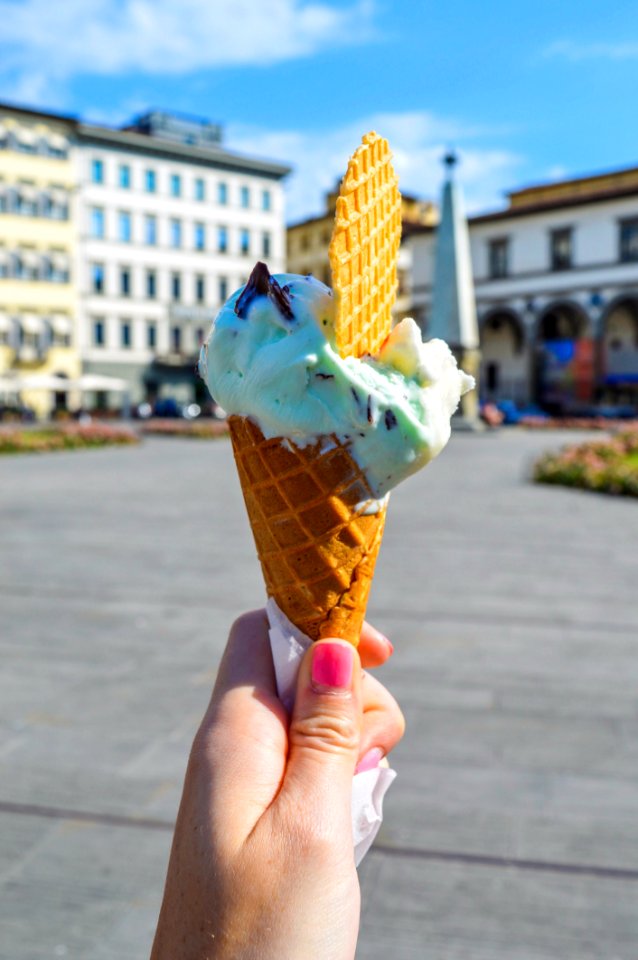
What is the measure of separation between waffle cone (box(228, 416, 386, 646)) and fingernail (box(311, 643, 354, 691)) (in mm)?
181

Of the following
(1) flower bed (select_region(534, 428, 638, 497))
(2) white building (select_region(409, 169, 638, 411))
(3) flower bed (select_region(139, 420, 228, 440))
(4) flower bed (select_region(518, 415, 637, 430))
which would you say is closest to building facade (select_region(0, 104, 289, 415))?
(3) flower bed (select_region(139, 420, 228, 440))

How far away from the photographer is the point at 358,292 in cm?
171

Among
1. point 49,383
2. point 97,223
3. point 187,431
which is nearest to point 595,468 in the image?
point 187,431

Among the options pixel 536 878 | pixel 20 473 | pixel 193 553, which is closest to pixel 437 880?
pixel 536 878

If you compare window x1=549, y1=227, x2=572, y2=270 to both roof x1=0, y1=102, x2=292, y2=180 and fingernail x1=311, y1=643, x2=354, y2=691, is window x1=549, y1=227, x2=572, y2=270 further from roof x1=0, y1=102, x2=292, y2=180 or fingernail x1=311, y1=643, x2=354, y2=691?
fingernail x1=311, y1=643, x2=354, y2=691

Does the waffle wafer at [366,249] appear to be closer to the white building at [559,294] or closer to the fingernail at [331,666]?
the fingernail at [331,666]

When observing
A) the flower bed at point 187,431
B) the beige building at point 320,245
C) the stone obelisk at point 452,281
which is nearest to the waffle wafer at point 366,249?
the flower bed at point 187,431

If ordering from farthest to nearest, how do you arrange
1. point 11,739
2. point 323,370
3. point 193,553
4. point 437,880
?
point 193,553 < point 11,739 < point 437,880 < point 323,370

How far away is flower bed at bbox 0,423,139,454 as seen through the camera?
82.2 ft

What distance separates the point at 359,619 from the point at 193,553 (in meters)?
7.71

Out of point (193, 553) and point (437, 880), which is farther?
point (193, 553)

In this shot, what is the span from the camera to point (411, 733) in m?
4.66

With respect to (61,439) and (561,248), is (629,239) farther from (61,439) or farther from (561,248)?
(61,439)

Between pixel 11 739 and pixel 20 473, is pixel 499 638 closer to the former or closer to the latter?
pixel 11 739
